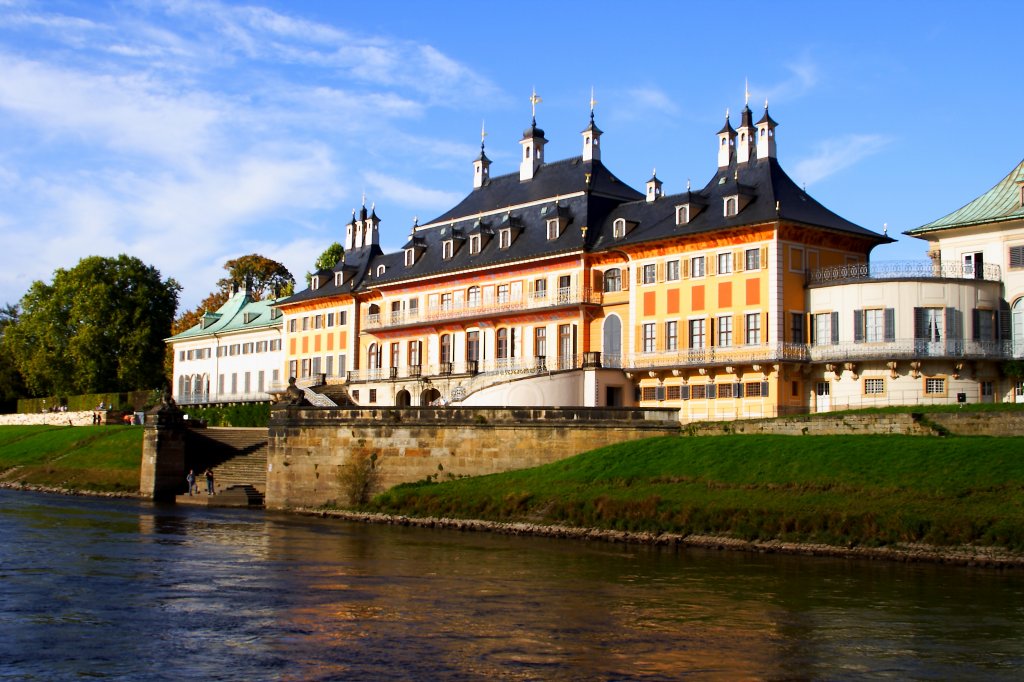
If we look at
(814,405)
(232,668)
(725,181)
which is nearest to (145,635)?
(232,668)

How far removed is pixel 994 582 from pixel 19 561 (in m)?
24.3

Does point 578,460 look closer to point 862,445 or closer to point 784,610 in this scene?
point 862,445

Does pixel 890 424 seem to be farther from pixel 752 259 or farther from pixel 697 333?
pixel 697 333

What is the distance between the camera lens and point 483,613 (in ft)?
79.7

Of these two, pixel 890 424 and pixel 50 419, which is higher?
pixel 50 419

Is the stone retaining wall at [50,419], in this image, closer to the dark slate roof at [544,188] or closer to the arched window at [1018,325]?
the dark slate roof at [544,188]

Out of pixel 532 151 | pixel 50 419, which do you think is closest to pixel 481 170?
A: pixel 532 151

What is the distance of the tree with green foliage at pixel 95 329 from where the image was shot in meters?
93.7

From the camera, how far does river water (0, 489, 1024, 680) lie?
19406 millimetres

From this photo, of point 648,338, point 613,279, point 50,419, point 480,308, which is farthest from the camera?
point 50,419

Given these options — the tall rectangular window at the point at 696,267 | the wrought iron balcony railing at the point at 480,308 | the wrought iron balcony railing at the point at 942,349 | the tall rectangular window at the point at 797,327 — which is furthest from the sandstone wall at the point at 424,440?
the wrought iron balcony railing at the point at 480,308

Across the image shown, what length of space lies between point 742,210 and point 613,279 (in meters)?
8.48

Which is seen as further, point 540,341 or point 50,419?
point 50,419

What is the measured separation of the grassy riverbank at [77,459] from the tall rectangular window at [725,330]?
30743 millimetres
